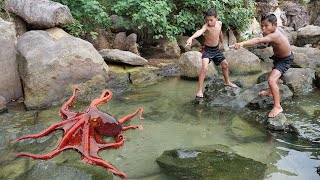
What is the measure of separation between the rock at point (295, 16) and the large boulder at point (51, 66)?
11288 mm

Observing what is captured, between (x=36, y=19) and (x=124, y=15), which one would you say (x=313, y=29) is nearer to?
(x=124, y=15)

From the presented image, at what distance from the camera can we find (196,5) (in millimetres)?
9508

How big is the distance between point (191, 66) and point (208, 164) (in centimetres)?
450

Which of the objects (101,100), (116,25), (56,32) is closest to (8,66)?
(56,32)

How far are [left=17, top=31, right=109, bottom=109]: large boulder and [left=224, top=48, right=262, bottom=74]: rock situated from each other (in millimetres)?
3698

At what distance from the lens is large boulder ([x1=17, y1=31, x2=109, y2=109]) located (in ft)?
19.5

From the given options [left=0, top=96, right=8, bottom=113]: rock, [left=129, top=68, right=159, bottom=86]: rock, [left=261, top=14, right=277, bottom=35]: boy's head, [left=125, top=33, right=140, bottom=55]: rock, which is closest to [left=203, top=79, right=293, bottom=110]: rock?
[left=261, top=14, right=277, bottom=35]: boy's head

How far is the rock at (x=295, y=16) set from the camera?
1510cm

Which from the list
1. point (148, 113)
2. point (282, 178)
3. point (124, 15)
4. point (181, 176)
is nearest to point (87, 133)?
point (181, 176)

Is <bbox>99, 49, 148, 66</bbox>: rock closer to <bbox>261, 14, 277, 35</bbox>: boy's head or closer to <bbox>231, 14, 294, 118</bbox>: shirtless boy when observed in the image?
<bbox>231, 14, 294, 118</bbox>: shirtless boy

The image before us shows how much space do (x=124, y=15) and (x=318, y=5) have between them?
12.0m

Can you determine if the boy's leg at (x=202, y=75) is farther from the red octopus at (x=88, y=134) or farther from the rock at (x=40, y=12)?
the rock at (x=40, y=12)

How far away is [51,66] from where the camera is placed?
6070 mm

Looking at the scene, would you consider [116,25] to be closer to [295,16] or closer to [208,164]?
[208,164]
